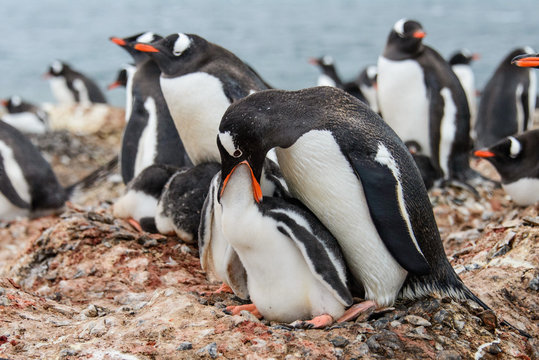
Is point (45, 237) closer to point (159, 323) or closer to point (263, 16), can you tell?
point (159, 323)

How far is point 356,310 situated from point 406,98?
3.93 metres

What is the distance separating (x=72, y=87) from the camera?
15.6 m

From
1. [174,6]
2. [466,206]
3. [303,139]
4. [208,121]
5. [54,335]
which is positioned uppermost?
[303,139]

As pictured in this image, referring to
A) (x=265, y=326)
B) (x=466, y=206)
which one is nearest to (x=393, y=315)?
(x=265, y=326)

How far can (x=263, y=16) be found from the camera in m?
51.9

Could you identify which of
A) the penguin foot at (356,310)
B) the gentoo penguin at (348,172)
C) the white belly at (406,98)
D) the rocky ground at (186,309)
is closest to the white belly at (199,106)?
the rocky ground at (186,309)

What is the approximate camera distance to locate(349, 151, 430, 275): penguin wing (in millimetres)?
3172

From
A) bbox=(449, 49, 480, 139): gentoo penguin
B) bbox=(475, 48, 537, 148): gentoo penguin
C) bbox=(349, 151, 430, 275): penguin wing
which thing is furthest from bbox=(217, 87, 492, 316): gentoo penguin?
bbox=(449, 49, 480, 139): gentoo penguin

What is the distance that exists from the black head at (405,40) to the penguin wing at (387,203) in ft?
12.2

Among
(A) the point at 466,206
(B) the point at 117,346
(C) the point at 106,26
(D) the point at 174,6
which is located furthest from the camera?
(D) the point at 174,6

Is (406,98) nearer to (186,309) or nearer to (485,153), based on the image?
(485,153)

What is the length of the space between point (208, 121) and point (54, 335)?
1896 mm

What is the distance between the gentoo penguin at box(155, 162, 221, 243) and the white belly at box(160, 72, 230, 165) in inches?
7.1

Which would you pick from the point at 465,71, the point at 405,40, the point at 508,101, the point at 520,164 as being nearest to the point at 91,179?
the point at 405,40
